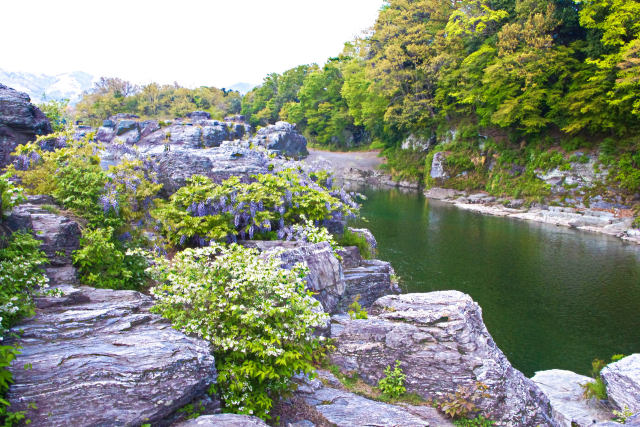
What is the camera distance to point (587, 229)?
79.8 ft

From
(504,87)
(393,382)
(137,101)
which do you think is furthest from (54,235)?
(137,101)

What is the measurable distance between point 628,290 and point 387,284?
37.4 feet

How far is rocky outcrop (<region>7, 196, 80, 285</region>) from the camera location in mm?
5555

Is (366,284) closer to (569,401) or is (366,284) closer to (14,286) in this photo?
(569,401)

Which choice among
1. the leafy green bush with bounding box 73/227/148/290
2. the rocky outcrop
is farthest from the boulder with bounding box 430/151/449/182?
the rocky outcrop

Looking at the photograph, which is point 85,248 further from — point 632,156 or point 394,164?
point 394,164

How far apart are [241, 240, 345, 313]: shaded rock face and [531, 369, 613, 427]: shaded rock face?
4781 mm

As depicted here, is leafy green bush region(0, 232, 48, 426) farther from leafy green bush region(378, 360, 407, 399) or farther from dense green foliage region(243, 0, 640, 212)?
dense green foliage region(243, 0, 640, 212)

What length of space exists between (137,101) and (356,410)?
6139cm

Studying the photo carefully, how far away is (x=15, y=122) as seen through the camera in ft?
30.5

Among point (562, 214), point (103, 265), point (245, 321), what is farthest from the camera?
point (562, 214)

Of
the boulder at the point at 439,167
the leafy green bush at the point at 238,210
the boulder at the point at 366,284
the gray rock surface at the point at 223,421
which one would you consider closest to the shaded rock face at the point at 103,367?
the gray rock surface at the point at 223,421

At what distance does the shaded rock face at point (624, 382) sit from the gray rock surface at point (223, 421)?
27.0 ft

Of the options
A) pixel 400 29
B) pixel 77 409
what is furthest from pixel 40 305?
pixel 400 29
